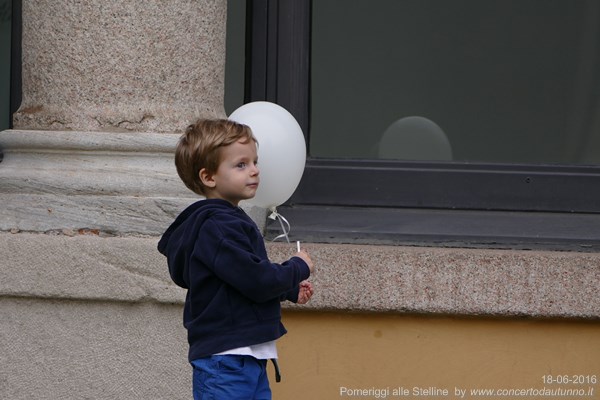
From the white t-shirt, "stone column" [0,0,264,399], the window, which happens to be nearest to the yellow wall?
"stone column" [0,0,264,399]

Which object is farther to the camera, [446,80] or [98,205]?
[446,80]

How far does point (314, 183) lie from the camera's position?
555 centimetres

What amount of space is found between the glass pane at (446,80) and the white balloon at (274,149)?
1.88 metres

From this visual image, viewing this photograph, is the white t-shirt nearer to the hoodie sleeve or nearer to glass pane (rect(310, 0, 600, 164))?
the hoodie sleeve

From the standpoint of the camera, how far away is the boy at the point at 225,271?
3373 mm

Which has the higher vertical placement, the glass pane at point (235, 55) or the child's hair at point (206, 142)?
the glass pane at point (235, 55)

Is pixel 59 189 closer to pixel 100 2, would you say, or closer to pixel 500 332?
pixel 100 2

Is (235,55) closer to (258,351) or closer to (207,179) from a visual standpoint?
(207,179)

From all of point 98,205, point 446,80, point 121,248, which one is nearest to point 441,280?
point 446,80

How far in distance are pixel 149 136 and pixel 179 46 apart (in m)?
0.41

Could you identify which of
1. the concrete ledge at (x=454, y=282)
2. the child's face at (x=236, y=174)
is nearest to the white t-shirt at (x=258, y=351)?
the child's face at (x=236, y=174)

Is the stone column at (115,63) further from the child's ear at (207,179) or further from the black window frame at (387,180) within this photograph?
the child's ear at (207,179)

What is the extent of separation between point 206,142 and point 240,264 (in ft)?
1.25

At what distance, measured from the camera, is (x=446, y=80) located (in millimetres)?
5715
